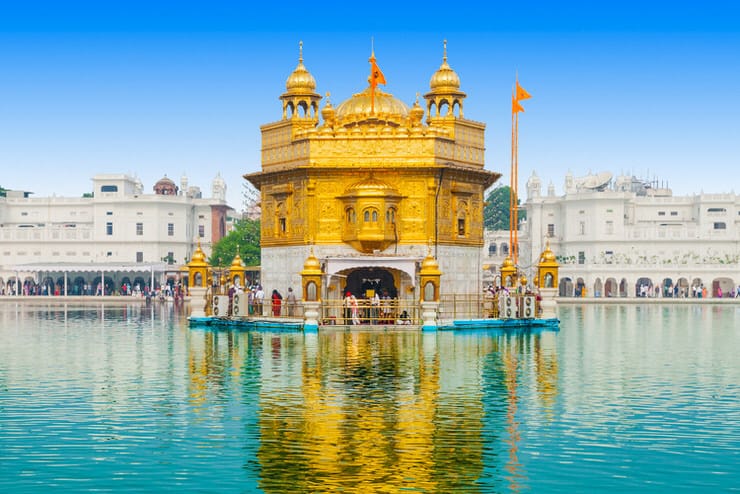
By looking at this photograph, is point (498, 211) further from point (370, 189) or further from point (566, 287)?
point (370, 189)

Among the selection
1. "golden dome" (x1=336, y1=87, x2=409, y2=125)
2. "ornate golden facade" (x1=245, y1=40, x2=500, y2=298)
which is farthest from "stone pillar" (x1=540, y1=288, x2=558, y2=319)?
"golden dome" (x1=336, y1=87, x2=409, y2=125)

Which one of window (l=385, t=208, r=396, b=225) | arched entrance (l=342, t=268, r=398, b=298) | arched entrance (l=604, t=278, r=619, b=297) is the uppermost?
window (l=385, t=208, r=396, b=225)

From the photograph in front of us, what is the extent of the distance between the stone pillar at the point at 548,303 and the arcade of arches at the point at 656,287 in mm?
49441

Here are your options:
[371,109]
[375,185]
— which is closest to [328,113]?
[371,109]

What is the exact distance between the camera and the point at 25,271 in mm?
93375

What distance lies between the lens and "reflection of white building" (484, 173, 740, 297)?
296 ft

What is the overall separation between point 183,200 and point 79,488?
92.6 m

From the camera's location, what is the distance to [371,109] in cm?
4278

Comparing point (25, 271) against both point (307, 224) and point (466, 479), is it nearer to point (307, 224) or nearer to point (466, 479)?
point (307, 224)

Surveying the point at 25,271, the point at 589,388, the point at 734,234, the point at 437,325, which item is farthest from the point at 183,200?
the point at 589,388

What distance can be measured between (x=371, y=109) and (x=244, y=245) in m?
44.8

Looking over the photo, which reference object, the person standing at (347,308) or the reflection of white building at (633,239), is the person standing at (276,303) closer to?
the person standing at (347,308)

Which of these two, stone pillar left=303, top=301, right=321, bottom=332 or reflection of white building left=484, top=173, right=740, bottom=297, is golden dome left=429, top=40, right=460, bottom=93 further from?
reflection of white building left=484, top=173, right=740, bottom=297

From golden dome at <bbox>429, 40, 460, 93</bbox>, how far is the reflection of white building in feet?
162
